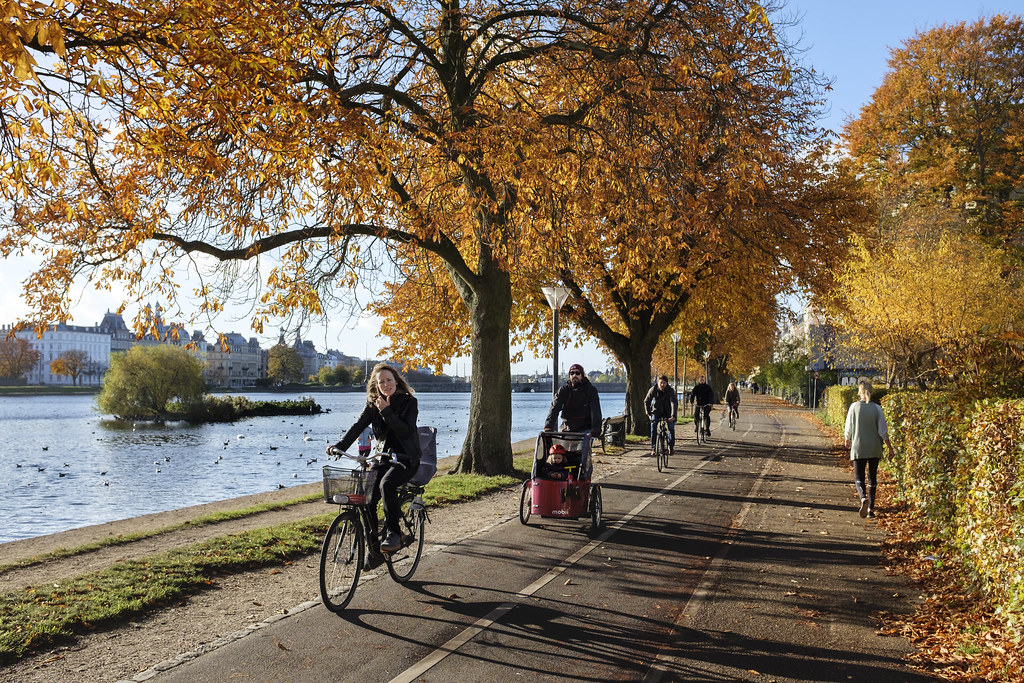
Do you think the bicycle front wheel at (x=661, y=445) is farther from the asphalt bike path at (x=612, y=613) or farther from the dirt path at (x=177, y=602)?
the asphalt bike path at (x=612, y=613)

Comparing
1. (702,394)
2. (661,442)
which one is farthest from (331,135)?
(702,394)

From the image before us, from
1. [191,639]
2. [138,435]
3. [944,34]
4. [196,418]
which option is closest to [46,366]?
[196,418]

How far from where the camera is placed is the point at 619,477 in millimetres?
16875

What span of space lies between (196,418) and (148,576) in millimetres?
59758

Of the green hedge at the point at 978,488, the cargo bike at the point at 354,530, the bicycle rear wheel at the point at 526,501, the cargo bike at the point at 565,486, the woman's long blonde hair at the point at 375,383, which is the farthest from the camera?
the bicycle rear wheel at the point at 526,501

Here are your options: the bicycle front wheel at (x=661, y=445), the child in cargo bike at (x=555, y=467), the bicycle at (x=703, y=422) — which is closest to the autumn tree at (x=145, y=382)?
the bicycle at (x=703, y=422)

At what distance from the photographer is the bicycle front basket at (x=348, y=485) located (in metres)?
6.97

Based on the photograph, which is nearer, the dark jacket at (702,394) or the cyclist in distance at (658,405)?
the cyclist in distance at (658,405)

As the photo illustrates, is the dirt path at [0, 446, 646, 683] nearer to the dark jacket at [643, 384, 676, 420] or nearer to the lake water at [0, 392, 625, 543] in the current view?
the dark jacket at [643, 384, 676, 420]

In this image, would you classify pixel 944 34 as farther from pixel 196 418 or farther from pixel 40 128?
pixel 196 418

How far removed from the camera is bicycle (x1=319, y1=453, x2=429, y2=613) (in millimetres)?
6805

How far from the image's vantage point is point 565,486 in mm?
10258

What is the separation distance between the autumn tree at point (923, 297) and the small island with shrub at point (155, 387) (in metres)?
50.1

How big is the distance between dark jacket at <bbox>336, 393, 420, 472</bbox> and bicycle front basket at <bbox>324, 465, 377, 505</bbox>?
274mm
